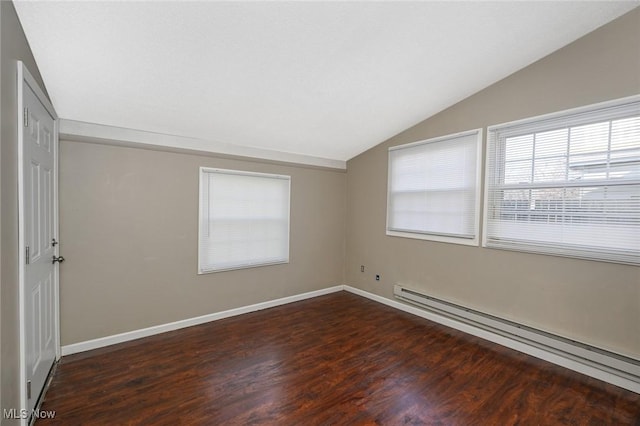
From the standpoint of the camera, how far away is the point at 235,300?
3.78 m

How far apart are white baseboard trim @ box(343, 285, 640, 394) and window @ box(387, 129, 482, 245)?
3.21 feet

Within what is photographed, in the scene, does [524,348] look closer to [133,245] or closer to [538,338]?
[538,338]

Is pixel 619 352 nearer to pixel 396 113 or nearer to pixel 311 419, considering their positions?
pixel 311 419

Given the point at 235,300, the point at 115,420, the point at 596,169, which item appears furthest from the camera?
the point at 235,300

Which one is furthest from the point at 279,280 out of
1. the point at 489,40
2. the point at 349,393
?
the point at 489,40

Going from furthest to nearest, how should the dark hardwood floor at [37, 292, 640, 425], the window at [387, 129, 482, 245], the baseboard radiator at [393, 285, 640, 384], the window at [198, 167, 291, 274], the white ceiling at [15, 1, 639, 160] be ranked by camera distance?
1. the window at [198, 167, 291, 274]
2. the window at [387, 129, 482, 245]
3. the baseboard radiator at [393, 285, 640, 384]
4. the dark hardwood floor at [37, 292, 640, 425]
5. the white ceiling at [15, 1, 639, 160]

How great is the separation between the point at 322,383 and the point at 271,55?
8.75ft

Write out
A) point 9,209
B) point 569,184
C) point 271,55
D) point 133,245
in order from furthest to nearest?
1. point 133,245
2. point 569,184
3. point 271,55
4. point 9,209

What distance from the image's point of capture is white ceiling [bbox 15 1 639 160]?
185 centimetres

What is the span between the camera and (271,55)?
228cm

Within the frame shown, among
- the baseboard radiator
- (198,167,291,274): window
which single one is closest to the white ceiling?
(198,167,291,274): window

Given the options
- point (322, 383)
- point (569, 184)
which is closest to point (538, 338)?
point (569, 184)

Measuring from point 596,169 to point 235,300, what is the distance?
405 cm

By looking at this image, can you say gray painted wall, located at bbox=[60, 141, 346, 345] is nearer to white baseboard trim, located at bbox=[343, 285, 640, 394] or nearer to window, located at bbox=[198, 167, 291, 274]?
window, located at bbox=[198, 167, 291, 274]
